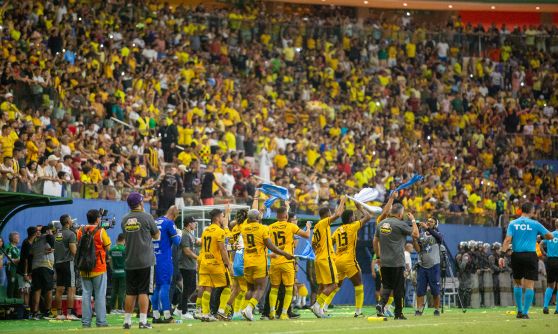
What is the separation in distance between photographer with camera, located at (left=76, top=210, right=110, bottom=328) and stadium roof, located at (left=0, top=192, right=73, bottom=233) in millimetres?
3493

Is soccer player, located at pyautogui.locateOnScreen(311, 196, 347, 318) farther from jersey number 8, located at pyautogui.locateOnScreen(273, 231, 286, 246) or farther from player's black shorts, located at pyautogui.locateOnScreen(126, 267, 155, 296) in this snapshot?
player's black shorts, located at pyautogui.locateOnScreen(126, 267, 155, 296)

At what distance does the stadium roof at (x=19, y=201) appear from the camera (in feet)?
73.6

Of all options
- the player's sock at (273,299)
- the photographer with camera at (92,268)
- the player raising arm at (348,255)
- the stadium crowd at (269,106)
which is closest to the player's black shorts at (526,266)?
the player raising arm at (348,255)

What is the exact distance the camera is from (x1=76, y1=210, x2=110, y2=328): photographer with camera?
18953 millimetres

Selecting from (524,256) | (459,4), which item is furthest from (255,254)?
(459,4)

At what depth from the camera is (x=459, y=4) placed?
53844mm

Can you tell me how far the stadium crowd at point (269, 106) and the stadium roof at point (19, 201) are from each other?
674 millimetres

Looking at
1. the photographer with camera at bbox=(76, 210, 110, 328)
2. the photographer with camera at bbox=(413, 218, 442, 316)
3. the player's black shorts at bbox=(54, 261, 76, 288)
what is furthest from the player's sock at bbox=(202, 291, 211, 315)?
the photographer with camera at bbox=(413, 218, 442, 316)

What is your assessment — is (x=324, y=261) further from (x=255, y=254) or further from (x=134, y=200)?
(x=134, y=200)

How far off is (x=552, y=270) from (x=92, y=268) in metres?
10.3

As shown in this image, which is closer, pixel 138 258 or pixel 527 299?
pixel 138 258

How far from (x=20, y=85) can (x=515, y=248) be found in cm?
1622

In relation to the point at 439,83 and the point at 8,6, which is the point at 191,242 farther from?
the point at 439,83

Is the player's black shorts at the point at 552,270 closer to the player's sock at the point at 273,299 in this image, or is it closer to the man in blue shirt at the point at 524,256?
the man in blue shirt at the point at 524,256
